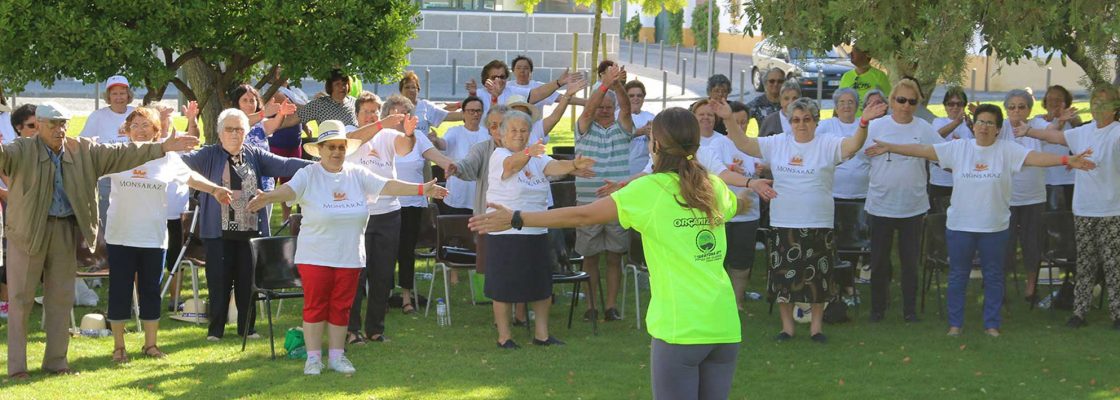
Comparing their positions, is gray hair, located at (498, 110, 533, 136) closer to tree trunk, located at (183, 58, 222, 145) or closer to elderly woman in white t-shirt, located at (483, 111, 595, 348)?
elderly woman in white t-shirt, located at (483, 111, 595, 348)

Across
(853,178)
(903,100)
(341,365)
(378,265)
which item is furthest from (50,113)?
(853,178)

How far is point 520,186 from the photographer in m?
9.89

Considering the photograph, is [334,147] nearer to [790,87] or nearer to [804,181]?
[804,181]

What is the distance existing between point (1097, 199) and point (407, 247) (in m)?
5.11

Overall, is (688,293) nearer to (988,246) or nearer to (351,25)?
(988,246)

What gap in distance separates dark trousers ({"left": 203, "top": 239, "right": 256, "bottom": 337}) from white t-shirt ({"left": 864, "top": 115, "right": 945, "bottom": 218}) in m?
4.59

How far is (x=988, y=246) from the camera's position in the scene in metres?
10.3

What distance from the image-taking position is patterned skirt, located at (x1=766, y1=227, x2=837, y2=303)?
1020 centimetres

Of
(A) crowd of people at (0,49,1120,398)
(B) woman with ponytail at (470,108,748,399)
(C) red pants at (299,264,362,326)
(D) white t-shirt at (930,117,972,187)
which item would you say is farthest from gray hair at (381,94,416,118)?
(B) woman with ponytail at (470,108,748,399)

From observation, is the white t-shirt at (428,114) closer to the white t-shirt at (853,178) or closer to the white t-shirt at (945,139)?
the white t-shirt at (853,178)

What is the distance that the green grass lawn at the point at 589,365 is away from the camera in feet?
28.5

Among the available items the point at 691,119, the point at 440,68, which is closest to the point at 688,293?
the point at 691,119

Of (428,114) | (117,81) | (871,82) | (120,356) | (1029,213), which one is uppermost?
(871,82)

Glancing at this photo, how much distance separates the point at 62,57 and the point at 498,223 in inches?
281
